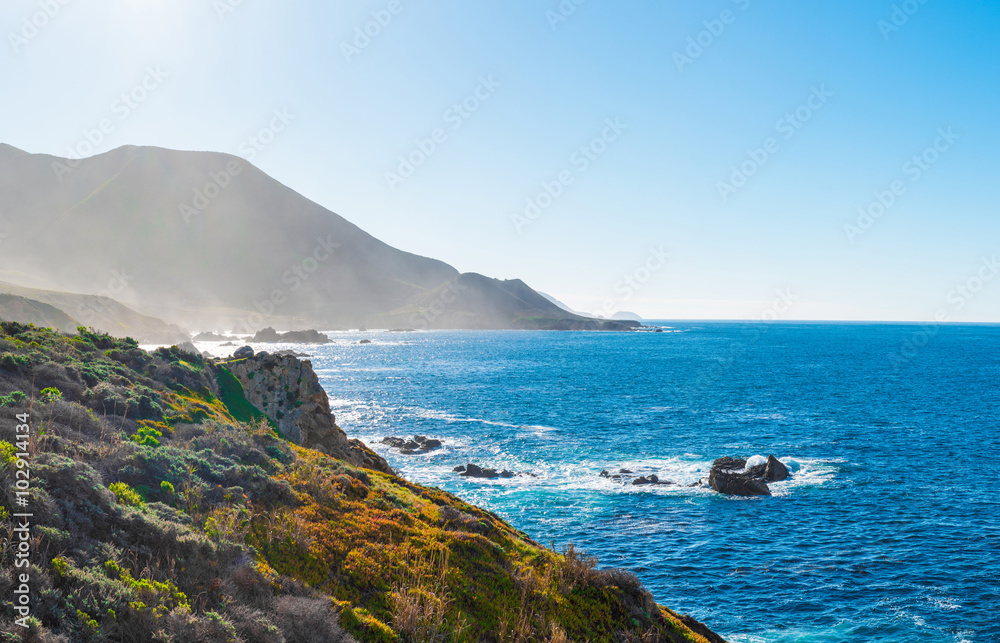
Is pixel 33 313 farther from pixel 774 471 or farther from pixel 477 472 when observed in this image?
pixel 774 471

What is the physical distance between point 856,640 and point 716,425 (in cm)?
4495

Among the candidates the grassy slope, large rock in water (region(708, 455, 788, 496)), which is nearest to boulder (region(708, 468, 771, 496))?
large rock in water (region(708, 455, 788, 496))

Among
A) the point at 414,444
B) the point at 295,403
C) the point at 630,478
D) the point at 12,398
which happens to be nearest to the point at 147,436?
the point at 12,398

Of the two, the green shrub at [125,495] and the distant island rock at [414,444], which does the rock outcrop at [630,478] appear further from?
the green shrub at [125,495]

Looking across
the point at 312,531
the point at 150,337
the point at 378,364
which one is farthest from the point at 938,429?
the point at 150,337

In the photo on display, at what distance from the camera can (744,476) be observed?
4241 centimetres

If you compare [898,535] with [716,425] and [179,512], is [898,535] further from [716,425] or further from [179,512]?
[179,512]

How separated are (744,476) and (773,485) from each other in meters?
3.05

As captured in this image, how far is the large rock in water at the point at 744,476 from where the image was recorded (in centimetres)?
4134

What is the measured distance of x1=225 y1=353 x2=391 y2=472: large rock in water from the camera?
31.5 metres

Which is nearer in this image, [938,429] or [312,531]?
[312,531]

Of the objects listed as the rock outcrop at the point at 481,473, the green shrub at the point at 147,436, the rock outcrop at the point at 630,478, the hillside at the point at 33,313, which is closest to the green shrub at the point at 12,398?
the green shrub at the point at 147,436

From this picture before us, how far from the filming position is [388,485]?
63.6 ft

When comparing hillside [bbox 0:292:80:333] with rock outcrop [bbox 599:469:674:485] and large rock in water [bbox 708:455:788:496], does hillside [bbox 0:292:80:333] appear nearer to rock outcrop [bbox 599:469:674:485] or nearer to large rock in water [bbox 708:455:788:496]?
rock outcrop [bbox 599:469:674:485]
